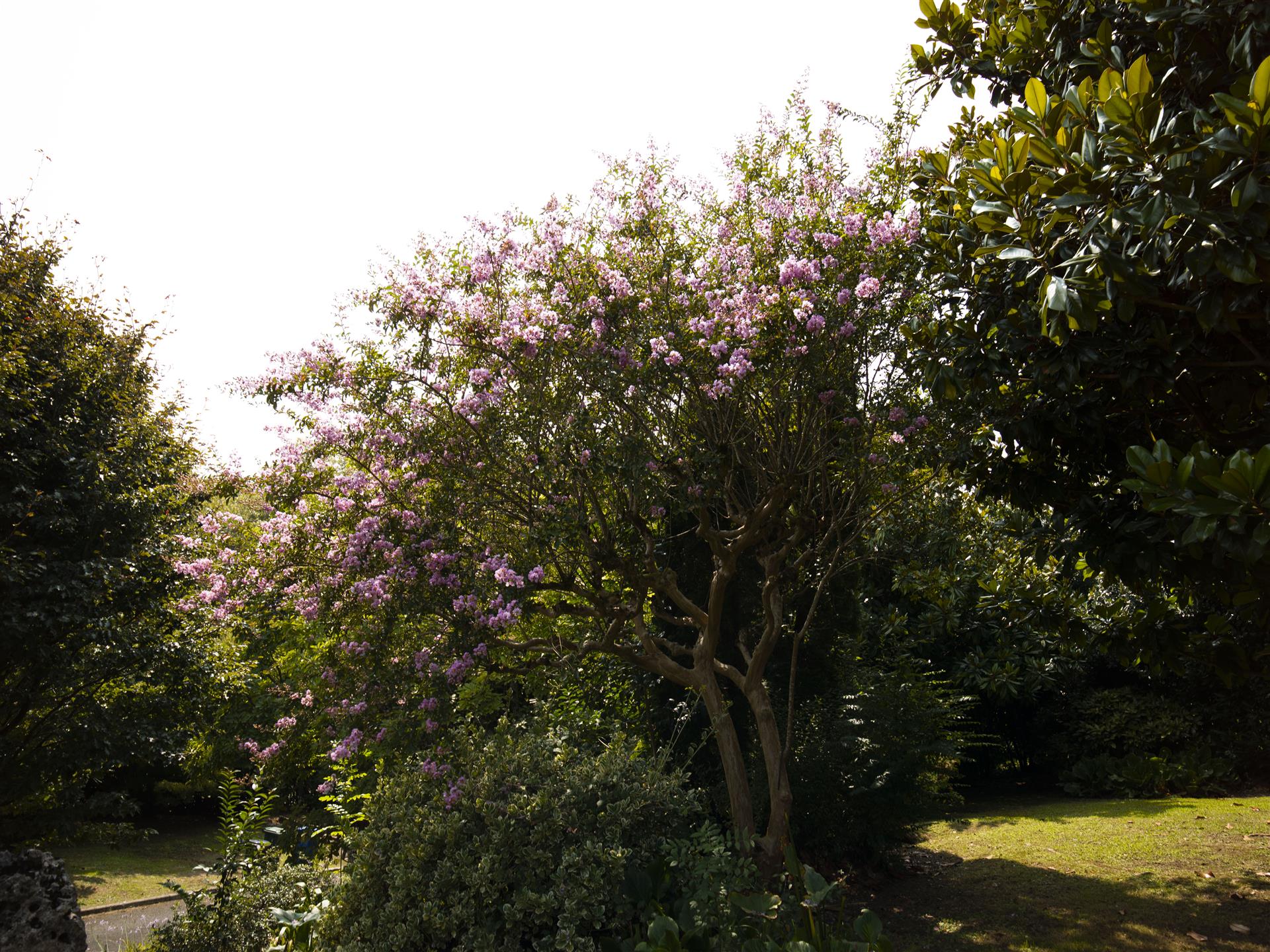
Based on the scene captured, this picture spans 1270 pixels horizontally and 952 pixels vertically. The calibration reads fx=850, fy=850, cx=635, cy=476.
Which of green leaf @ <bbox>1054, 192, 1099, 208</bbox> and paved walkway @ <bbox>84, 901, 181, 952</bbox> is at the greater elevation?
green leaf @ <bbox>1054, 192, 1099, 208</bbox>

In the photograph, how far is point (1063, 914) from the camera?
19.6ft

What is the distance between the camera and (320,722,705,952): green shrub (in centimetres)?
419

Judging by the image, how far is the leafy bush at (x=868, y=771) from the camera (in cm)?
760

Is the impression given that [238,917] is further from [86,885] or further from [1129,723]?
[1129,723]

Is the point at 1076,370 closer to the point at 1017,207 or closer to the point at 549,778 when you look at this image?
the point at 1017,207

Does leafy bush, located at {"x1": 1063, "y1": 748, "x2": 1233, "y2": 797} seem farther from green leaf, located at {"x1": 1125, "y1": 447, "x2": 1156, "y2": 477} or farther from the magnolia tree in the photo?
green leaf, located at {"x1": 1125, "y1": 447, "x2": 1156, "y2": 477}

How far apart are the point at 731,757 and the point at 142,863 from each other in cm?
1107

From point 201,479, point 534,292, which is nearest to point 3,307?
point 201,479

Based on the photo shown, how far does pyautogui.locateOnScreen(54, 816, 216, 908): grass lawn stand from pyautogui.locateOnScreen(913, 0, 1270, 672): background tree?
1069 centimetres

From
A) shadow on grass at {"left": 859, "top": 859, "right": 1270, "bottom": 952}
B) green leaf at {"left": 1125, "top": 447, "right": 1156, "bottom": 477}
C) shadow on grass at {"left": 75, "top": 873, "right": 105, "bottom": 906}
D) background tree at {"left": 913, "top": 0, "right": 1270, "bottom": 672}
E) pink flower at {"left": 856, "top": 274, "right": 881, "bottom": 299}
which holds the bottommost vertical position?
shadow on grass at {"left": 859, "top": 859, "right": 1270, "bottom": 952}

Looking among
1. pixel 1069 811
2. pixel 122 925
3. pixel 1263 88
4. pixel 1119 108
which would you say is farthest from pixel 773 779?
pixel 122 925

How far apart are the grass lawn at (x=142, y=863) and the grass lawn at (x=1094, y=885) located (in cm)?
870

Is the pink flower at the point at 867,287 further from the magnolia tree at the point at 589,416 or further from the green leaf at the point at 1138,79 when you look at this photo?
the green leaf at the point at 1138,79

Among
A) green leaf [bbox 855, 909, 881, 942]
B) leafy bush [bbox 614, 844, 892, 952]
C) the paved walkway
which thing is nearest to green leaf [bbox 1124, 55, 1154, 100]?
leafy bush [bbox 614, 844, 892, 952]
